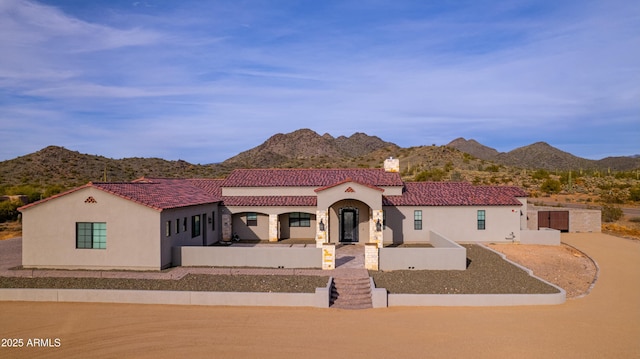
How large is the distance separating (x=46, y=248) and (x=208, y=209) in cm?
919

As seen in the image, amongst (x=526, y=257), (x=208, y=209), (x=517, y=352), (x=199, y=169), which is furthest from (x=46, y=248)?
(x=199, y=169)

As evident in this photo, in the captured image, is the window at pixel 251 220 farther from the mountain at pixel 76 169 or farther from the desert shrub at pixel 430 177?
the mountain at pixel 76 169

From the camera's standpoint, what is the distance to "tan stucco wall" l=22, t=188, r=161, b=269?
71.5ft

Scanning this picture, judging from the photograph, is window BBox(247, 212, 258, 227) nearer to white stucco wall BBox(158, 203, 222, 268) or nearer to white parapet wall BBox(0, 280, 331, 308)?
white stucco wall BBox(158, 203, 222, 268)

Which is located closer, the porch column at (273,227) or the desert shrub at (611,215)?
the porch column at (273,227)

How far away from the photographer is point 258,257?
2236 centimetres

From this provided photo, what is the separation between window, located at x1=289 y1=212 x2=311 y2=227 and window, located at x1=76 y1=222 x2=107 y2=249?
40.9ft

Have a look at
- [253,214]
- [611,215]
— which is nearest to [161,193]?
[253,214]

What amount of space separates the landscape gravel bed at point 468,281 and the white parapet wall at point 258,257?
3192 mm

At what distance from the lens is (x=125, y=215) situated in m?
22.0

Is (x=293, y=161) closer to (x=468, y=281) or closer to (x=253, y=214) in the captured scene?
(x=253, y=214)

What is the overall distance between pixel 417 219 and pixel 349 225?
4.60m

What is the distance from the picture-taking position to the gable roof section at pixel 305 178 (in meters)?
32.4

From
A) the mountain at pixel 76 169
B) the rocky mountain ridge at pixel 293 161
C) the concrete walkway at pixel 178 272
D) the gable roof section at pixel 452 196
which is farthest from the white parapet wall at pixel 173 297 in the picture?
the mountain at pixel 76 169
